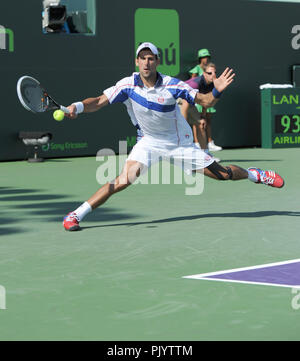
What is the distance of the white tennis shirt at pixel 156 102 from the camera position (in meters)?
7.82

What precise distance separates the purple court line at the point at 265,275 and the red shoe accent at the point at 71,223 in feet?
7.53

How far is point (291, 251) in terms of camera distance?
6.71m

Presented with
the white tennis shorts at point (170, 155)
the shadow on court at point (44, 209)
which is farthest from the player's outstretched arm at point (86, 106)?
the shadow on court at point (44, 209)

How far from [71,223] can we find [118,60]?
10.8 metres

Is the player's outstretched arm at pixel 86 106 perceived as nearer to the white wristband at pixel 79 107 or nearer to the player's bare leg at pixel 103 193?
the white wristband at pixel 79 107

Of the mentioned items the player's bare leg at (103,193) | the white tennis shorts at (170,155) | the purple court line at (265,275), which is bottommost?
the purple court line at (265,275)

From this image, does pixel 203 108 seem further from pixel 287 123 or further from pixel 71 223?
pixel 71 223

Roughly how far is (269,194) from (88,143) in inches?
310

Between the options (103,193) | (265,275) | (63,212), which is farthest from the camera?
(63,212)

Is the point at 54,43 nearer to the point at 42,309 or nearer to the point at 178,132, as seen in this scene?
the point at 178,132

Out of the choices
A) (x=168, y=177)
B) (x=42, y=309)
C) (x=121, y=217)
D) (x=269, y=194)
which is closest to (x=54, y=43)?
(x=168, y=177)

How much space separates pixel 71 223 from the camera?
7.86 metres

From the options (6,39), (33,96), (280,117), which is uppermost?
(6,39)

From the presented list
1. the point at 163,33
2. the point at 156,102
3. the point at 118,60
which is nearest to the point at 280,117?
the point at 163,33
